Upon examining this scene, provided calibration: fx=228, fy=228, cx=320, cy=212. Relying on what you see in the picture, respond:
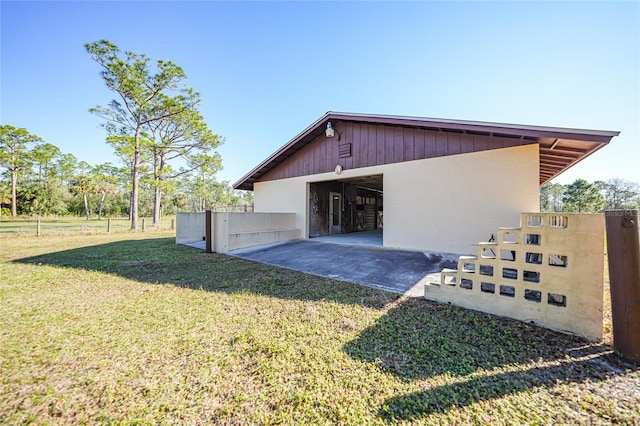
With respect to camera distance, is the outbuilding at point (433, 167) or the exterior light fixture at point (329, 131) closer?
the outbuilding at point (433, 167)

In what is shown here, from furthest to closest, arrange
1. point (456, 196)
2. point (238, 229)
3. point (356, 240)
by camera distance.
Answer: point (356, 240) → point (238, 229) → point (456, 196)

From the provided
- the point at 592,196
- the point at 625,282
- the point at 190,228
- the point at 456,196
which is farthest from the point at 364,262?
the point at 592,196

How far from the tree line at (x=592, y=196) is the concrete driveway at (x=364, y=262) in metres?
27.5

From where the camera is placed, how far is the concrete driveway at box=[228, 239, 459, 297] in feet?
15.0

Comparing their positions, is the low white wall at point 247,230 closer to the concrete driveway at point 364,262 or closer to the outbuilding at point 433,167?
the concrete driveway at point 364,262

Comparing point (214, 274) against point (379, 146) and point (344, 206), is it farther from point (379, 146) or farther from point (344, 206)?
point (344, 206)

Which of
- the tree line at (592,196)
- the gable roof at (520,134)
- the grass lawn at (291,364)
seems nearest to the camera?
the grass lawn at (291,364)

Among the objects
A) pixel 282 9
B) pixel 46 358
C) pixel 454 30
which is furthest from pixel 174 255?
pixel 454 30

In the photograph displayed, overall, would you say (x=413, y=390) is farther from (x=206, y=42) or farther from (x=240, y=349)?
(x=206, y=42)

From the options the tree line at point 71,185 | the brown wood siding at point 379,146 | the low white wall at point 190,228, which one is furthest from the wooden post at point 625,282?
the tree line at point 71,185

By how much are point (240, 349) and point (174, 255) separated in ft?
20.8

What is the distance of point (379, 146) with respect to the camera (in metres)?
7.50

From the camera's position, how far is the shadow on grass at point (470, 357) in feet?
5.86

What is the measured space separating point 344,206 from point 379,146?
507 cm
